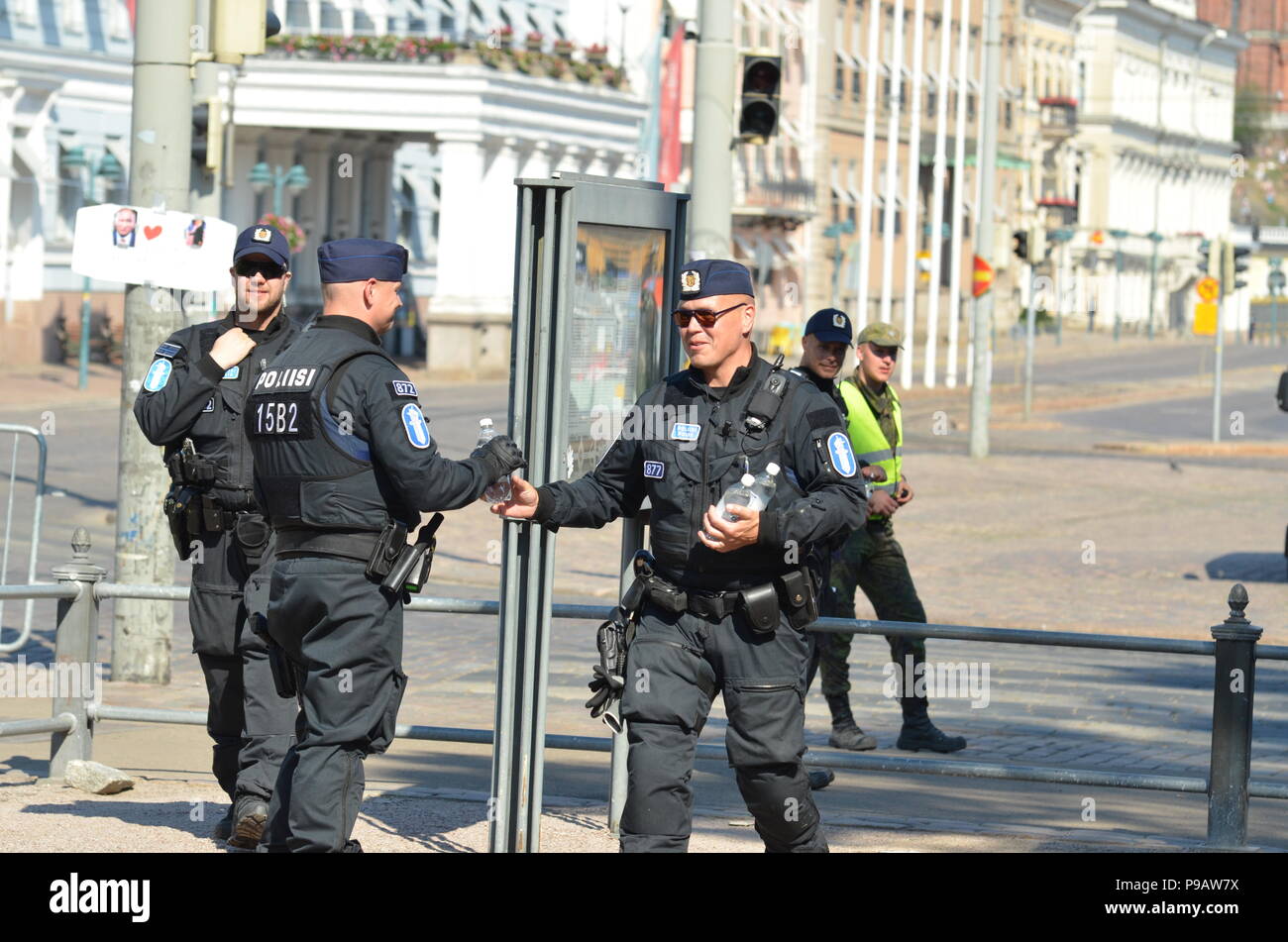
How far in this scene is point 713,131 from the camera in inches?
513

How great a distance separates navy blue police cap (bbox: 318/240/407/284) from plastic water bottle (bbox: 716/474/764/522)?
120 cm

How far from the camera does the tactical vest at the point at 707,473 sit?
653 centimetres

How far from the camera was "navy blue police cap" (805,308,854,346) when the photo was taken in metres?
9.12

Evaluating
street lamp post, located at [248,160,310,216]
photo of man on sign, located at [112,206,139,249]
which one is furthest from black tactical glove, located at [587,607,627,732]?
street lamp post, located at [248,160,310,216]

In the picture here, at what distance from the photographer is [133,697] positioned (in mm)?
11203

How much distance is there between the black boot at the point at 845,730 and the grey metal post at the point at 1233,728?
270 cm

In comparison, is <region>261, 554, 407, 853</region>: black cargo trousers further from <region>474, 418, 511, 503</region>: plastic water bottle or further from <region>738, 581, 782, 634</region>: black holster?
<region>738, 581, 782, 634</region>: black holster

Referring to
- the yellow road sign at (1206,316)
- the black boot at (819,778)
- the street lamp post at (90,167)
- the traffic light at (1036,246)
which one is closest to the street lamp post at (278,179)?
the street lamp post at (90,167)

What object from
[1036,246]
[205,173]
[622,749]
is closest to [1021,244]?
[1036,246]

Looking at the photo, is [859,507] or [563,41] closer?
[859,507]
